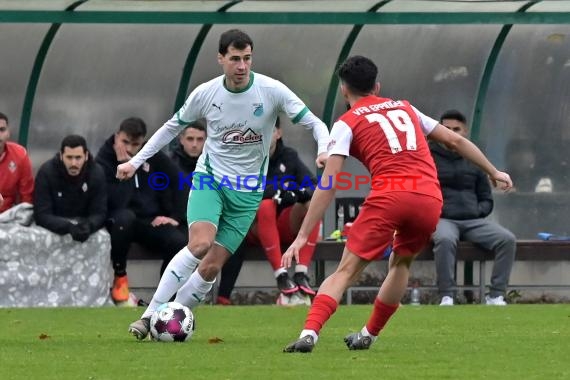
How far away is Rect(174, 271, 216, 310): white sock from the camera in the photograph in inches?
398

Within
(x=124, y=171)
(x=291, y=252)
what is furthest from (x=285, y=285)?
(x=291, y=252)

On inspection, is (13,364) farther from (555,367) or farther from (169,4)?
(169,4)

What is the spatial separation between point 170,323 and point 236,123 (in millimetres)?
1407

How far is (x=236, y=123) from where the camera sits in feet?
32.9

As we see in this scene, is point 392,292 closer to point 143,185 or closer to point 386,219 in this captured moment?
point 386,219

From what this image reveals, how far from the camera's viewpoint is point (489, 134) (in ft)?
54.1

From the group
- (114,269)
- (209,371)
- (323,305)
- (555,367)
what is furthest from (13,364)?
(114,269)

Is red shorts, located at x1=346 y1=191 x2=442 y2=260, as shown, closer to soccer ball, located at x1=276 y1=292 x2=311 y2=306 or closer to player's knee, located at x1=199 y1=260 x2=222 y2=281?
player's knee, located at x1=199 y1=260 x2=222 y2=281

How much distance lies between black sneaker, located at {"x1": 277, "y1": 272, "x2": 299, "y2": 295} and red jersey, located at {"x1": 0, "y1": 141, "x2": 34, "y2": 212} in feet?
8.39

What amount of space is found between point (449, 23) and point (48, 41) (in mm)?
4251

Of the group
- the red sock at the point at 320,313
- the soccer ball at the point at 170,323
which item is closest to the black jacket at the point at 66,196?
the soccer ball at the point at 170,323

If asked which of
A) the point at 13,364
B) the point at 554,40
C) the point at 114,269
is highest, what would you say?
the point at 554,40

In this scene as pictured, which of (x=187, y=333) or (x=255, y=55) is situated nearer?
(x=187, y=333)

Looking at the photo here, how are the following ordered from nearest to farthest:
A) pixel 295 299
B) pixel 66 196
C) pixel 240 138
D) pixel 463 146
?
pixel 463 146 < pixel 240 138 < pixel 66 196 < pixel 295 299
